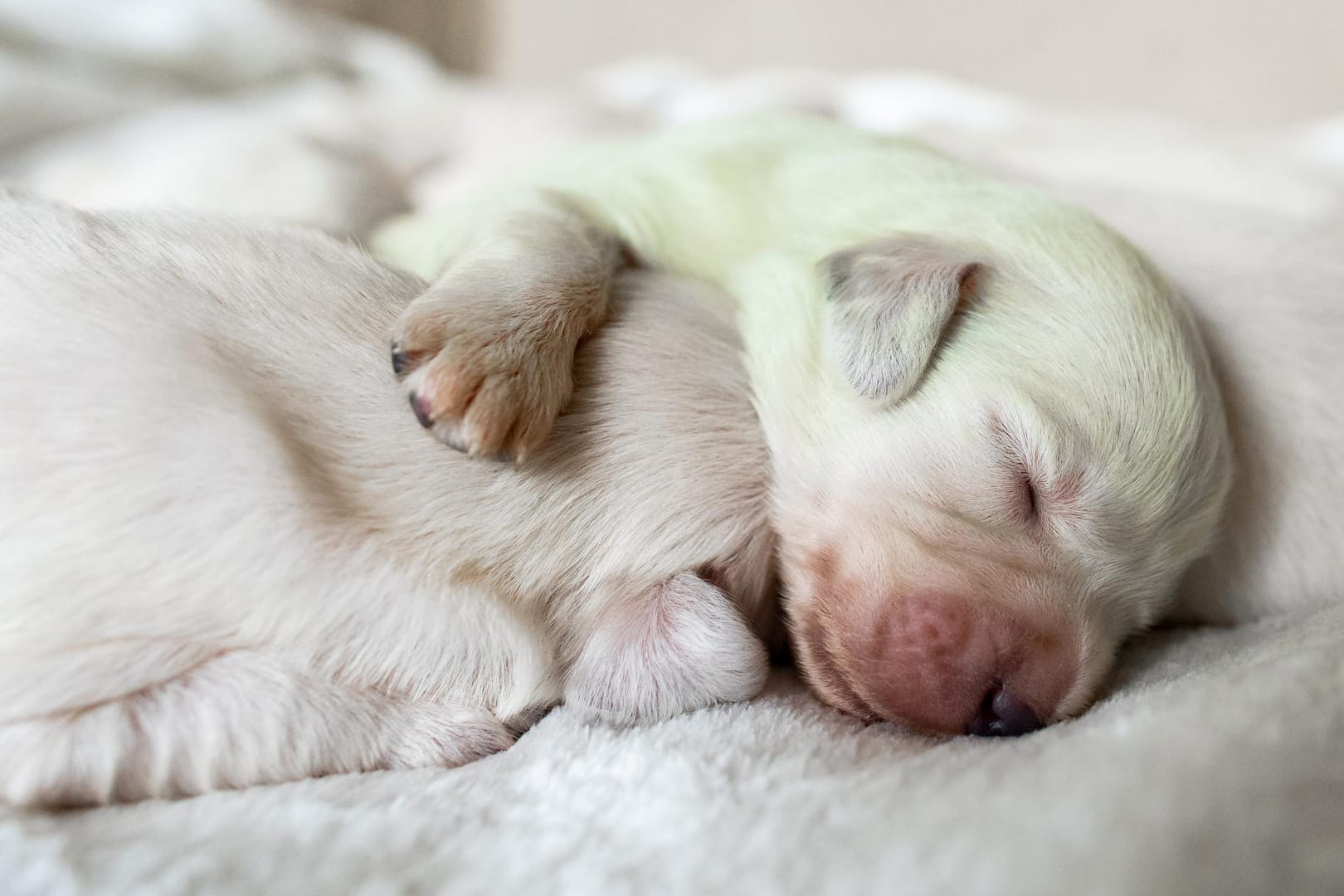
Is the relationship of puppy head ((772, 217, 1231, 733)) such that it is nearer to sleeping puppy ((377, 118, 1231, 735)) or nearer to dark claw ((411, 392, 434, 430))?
sleeping puppy ((377, 118, 1231, 735))

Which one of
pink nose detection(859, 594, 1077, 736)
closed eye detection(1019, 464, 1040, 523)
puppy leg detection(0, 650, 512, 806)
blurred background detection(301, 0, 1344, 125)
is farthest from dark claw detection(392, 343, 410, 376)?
blurred background detection(301, 0, 1344, 125)

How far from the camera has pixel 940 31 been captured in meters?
3.64

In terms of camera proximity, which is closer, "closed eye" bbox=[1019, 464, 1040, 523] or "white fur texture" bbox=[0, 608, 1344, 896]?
"white fur texture" bbox=[0, 608, 1344, 896]

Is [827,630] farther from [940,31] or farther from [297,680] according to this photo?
[940,31]

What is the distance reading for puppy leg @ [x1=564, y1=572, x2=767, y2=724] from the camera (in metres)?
1.09

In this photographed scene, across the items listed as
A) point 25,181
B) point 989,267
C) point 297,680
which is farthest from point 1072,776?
point 25,181

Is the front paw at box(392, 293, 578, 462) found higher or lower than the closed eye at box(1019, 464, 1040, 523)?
higher

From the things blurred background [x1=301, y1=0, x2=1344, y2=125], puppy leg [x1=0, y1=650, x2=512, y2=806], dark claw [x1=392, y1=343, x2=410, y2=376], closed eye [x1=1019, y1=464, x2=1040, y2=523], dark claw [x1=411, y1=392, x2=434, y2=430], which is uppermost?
blurred background [x1=301, y1=0, x2=1344, y2=125]

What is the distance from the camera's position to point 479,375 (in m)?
1.03

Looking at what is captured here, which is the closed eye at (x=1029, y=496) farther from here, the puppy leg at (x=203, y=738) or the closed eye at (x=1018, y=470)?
the puppy leg at (x=203, y=738)

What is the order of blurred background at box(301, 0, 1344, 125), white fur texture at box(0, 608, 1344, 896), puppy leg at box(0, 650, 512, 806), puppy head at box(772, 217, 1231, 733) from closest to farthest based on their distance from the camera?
white fur texture at box(0, 608, 1344, 896)
puppy leg at box(0, 650, 512, 806)
puppy head at box(772, 217, 1231, 733)
blurred background at box(301, 0, 1344, 125)

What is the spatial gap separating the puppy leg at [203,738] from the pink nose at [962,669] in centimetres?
52

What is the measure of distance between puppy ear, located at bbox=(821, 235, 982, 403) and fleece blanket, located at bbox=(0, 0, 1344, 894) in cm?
41

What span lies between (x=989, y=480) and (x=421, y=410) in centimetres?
68
